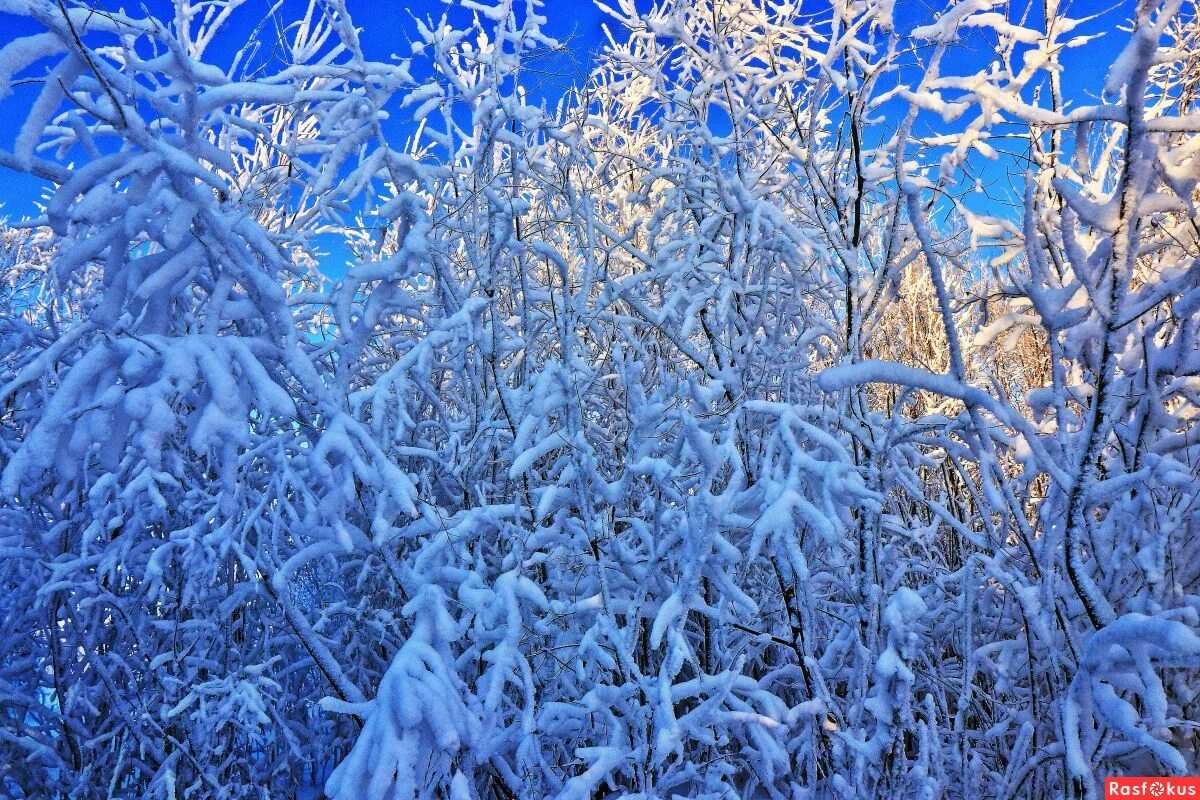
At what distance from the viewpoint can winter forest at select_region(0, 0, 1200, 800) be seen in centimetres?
175

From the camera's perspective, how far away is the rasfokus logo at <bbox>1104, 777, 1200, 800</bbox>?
2469mm

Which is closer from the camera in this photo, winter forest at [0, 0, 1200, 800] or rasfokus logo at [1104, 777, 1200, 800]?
winter forest at [0, 0, 1200, 800]

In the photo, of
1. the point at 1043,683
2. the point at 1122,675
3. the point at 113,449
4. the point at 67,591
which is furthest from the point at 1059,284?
the point at 67,591

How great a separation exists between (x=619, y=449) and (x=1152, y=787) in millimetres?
2478

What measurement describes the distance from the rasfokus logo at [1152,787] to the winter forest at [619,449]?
76mm

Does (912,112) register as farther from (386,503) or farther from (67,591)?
(67,591)

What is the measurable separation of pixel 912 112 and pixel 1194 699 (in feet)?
7.06

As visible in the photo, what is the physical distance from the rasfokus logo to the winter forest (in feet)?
0.25

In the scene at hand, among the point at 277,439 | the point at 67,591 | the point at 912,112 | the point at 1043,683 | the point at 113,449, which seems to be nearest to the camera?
the point at 113,449

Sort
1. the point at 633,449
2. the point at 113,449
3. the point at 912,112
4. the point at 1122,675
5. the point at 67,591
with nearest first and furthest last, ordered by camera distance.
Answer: the point at 113,449 → the point at 1122,675 → the point at 912,112 → the point at 633,449 → the point at 67,591

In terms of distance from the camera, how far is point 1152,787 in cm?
250

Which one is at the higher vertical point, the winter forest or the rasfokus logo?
the winter forest

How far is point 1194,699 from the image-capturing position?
7.98ft

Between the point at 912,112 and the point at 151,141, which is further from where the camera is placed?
the point at 912,112
